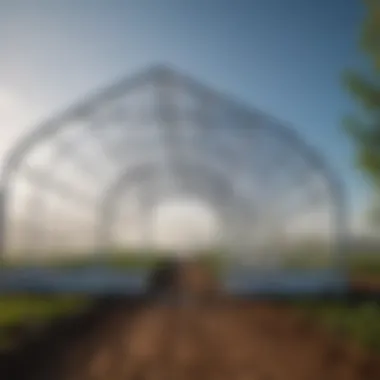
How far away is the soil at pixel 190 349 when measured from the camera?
17.2ft

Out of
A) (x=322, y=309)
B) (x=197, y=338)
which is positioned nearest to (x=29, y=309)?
(x=197, y=338)

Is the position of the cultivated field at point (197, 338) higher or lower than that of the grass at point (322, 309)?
lower

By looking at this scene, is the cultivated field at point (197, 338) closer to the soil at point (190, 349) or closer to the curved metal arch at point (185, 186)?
the soil at point (190, 349)

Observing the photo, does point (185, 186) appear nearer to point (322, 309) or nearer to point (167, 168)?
point (167, 168)

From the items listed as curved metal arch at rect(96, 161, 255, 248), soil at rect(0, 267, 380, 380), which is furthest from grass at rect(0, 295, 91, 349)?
curved metal arch at rect(96, 161, 255, 248)

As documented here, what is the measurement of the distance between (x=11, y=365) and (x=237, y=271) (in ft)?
12.6

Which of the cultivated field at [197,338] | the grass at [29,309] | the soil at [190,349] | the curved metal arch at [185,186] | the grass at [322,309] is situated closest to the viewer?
the soil at [190,349]

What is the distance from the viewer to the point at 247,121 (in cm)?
877

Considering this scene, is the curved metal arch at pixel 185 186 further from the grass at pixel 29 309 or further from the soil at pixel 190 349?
the soil at pixel 190 349

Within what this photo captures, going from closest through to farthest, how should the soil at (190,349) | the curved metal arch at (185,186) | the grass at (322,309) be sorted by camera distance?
the soil at (190,349) < the grass at (322,309) < the curved metal arch at (185,186)

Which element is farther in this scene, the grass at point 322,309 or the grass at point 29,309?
the grass at point 322,309

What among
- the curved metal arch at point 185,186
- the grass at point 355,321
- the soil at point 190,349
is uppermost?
the curved metal arch at point 185,186

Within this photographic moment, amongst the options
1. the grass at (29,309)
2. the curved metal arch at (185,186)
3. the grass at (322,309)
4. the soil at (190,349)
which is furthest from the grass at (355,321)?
the curved metal arch at (185,186)

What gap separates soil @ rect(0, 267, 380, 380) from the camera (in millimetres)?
5238
